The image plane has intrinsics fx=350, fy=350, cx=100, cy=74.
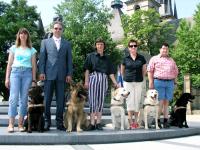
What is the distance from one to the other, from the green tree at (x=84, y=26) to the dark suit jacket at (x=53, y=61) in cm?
2888

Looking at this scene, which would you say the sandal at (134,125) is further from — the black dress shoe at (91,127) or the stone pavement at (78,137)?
the black dress shoe at (91,127)

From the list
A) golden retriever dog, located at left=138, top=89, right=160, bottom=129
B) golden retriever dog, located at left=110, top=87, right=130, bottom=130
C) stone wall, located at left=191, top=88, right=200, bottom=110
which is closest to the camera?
golden retriever dog, located at left=110, top=87, right=130, bottom=130

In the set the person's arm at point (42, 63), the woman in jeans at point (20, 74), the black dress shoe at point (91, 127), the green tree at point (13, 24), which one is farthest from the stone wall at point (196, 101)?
the woman in jeans at point (20, 74)

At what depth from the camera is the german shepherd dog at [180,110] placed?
339 inches

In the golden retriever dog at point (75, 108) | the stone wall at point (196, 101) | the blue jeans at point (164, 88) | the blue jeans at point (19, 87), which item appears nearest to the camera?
the blue jeans at point (19, 87)

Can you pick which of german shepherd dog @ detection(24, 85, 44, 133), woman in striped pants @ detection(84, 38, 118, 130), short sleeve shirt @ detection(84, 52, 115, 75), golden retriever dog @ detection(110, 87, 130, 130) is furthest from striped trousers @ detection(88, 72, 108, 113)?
german shepherd dog @ detection(24, 85, 44, 133)

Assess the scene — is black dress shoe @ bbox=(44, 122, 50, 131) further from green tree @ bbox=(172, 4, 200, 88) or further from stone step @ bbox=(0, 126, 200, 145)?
green tree @ bbox=(172, 4, 200, 88)

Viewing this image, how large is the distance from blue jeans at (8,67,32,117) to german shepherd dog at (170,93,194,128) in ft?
12.3

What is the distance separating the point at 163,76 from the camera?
8336mm

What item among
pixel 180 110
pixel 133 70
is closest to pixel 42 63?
pixel 133 70

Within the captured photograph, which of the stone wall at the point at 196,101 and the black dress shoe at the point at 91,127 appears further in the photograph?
the stone wall at the point at 196,101

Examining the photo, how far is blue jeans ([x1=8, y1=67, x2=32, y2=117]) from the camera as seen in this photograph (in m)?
6.89

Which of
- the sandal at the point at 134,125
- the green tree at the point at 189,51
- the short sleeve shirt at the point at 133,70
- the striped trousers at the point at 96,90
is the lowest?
the sandal at the point at 134,125

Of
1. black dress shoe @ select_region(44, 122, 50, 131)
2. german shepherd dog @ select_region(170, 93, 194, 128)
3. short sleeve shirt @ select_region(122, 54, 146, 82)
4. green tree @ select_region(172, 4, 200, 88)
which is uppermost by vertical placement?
green tree @ select_region(172, 4, 200, 88)
